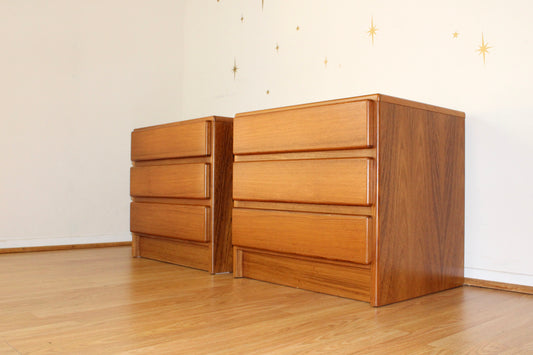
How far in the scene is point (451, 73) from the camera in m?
1.91

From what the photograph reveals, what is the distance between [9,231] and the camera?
2.59 meters

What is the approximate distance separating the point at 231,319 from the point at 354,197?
1.65 feet

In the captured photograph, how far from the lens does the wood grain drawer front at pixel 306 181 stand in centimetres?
148

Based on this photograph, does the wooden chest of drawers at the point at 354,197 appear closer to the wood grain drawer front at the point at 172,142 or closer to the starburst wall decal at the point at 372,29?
the wood grain drawer front at the point at 172,142

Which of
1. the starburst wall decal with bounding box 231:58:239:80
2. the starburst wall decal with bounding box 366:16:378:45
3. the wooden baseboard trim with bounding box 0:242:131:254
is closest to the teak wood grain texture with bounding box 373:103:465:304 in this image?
the starburst wall decal with bounding box 366:16:378:45

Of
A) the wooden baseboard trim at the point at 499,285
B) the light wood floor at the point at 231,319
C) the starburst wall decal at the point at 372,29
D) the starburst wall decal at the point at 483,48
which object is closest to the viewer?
the light wood floor at the point at 231,319

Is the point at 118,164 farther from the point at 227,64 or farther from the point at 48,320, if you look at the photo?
the point at 48,320

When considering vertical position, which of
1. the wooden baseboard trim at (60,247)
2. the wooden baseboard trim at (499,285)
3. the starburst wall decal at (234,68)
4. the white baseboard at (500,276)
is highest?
the starburst wall decal at (234,68)

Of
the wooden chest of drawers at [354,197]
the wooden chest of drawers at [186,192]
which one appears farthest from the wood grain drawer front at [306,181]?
the wooden chest of drawers at [186,192]

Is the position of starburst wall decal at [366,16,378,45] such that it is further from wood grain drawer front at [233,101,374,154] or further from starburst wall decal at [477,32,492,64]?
wood grain drawer front at [233,101,374,154]

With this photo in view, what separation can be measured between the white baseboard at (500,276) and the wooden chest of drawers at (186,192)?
3.00 ft

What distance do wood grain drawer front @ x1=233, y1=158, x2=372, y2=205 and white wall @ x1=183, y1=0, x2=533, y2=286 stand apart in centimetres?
60

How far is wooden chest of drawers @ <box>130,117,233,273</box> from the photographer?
202cm

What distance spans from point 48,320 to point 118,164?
1.79 m
